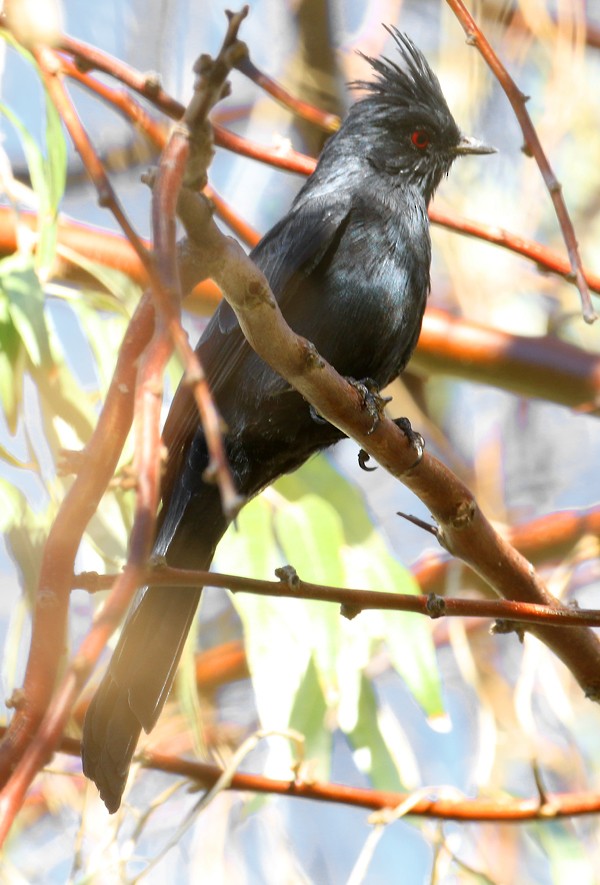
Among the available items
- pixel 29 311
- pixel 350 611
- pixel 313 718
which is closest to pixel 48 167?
pixel 29 311

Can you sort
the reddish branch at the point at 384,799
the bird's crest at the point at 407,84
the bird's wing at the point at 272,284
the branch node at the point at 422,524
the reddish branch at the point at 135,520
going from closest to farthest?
the reddish branch at the point at 135,520, the branch node at the point at 422,524, the reddish branch at the point at 384,799, the bird's wing at the point at 272,284, the bird's crest at the point at 407,84

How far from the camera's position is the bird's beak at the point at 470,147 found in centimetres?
398

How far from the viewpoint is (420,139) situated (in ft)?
12.6

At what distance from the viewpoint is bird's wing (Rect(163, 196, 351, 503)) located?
2988mm

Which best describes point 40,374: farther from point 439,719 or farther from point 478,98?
point 478,98

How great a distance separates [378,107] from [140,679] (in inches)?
85.7

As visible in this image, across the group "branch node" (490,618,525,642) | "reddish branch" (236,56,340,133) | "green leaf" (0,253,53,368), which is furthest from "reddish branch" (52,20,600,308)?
"branch node" (490,618,525,642)

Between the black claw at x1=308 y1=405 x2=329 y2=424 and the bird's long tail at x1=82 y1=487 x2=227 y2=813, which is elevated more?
the black claw at x1=308 y1=405 x2=329 y2=424

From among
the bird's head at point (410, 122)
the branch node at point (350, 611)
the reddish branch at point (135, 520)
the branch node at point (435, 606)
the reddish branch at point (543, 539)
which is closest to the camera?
the reddish branch at point (135, 520)

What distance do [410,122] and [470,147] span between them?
255mm

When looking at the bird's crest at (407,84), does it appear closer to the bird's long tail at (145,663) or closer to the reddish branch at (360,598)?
the bird's long tail at (145,663)

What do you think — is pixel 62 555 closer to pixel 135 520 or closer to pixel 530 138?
pixel 135 520

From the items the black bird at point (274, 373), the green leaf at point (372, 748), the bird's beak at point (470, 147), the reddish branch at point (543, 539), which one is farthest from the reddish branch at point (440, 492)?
the reddish branch at point (543, 539)

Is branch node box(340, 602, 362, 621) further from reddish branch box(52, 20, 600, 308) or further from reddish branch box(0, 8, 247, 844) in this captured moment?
reddish branch box(52, 20, 600, 308)
